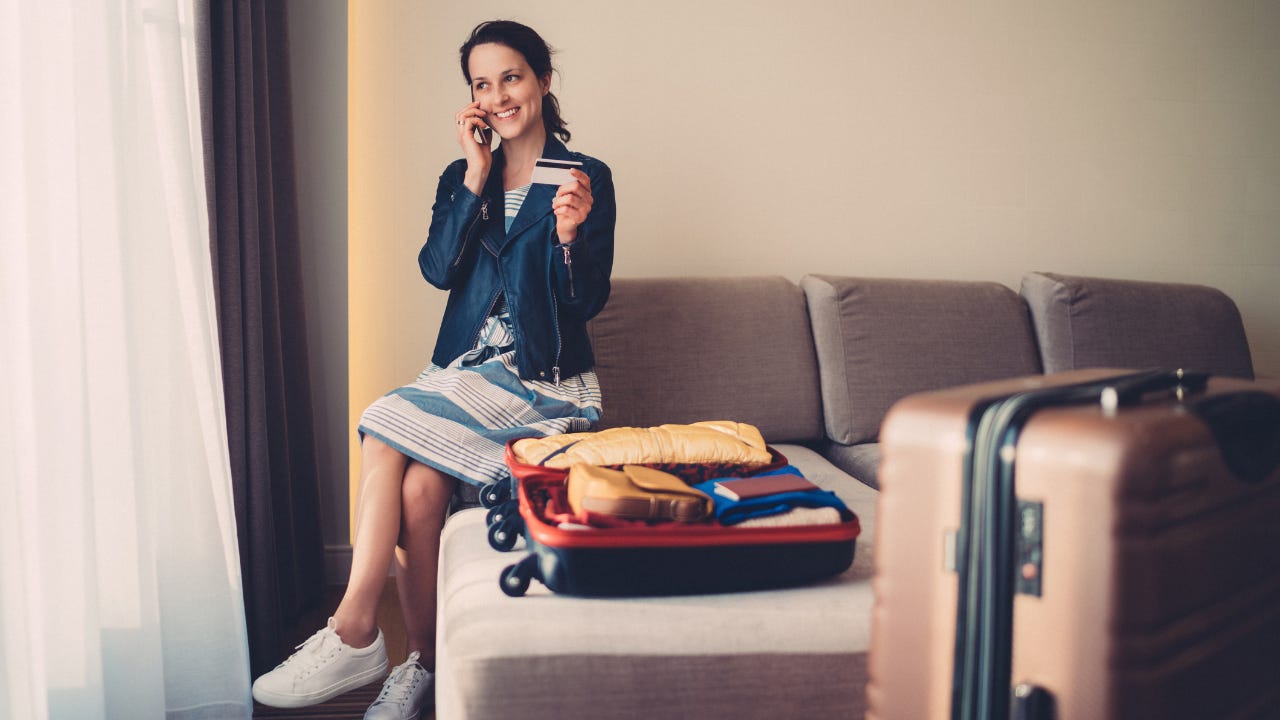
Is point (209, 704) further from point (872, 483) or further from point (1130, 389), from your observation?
point (1130, 389)

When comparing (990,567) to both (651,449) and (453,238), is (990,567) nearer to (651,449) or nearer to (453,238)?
(651,449)

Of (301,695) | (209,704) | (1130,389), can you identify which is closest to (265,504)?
(209,704)

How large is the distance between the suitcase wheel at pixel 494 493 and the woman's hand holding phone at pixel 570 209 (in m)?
0.52

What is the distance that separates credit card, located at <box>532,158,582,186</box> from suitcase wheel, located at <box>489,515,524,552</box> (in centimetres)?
80

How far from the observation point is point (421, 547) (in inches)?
57.0

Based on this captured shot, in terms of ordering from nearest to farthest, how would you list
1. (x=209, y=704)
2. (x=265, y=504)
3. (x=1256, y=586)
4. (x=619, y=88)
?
(x=1256, y=586)
(x=209, y=704)
(x=265, y=504)
(x=619, y=88)

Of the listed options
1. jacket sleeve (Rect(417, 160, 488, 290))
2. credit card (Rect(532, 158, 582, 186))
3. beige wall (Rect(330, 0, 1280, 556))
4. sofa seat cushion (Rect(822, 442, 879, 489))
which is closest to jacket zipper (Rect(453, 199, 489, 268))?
jacket sleeve (Rect(417, 160, 488, 290))

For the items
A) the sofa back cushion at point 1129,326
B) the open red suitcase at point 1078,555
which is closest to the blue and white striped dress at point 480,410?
the open red suitcase at point 1078,555

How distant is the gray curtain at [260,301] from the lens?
164 centimetres

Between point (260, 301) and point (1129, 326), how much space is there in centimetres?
220

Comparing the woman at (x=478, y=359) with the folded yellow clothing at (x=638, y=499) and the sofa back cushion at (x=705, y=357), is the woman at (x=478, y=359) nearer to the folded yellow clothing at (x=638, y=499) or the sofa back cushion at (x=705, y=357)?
the sofa back cushion at (x=705, y=357)

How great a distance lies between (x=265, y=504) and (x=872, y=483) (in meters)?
1.34

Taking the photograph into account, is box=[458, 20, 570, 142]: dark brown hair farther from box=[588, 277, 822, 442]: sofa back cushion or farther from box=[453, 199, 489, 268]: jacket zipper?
box=[588, 277, 822, 442]: sofa back cushion

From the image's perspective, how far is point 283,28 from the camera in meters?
1.98
